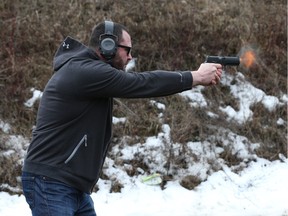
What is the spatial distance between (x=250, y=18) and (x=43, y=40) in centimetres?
358

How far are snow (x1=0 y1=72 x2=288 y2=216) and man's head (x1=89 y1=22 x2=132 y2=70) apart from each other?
9.75 feet

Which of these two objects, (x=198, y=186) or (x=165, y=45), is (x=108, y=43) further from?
(x=165, y=45)

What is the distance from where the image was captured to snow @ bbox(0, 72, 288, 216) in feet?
19.4

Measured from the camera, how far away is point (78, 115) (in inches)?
117

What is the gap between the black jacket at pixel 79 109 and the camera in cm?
295

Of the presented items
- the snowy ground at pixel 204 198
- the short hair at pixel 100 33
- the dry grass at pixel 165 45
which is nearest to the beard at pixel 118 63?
the short hair at pixel 100 33

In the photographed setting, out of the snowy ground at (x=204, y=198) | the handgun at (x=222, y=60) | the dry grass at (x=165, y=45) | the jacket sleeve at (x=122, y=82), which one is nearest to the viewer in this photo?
the jacket sleeve at (x=122, y=82)

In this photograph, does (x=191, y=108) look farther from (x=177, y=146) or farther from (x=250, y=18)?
(x=250, y=18)

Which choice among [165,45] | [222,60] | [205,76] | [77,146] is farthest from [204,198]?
[77,146]

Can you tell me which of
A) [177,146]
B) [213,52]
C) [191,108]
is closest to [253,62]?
[213,52]

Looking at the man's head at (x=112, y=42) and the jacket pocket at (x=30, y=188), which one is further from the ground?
the man's head at (x=112, y=42)

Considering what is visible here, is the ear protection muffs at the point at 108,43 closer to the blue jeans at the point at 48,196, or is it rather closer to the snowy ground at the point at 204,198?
the blue jeans at the point at 48,196

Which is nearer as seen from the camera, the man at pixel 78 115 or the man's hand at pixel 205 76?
the man at pixel 78 115

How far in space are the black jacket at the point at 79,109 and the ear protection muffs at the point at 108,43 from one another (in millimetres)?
67
